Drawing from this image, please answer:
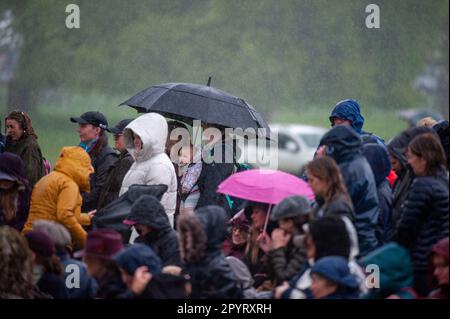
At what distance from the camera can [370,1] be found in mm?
24344

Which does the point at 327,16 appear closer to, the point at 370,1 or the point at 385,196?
the point at 370,1

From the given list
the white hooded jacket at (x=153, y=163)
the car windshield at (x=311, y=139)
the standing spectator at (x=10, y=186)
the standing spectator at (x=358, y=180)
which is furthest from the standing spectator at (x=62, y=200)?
the car windshield at (x=311, y=139)

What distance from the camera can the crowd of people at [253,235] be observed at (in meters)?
6.64

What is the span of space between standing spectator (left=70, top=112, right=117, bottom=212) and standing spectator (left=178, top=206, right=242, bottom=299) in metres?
2.56

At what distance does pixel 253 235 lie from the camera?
797cm

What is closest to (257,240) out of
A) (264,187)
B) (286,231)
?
(264,187)

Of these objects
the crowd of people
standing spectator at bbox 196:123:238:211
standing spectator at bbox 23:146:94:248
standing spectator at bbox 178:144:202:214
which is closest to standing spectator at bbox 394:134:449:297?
the crowd of people

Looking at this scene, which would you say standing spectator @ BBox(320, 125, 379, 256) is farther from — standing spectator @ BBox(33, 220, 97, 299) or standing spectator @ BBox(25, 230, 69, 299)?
standing spectator @ BBox(25, 230, 69, 299)

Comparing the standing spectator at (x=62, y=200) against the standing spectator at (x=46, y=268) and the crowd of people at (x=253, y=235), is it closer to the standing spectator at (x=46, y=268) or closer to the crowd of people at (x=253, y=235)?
the crowd of people at (x=253, y=235)

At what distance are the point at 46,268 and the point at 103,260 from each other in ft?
1.28

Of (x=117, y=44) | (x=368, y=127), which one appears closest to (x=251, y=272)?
(x=117, y=44)

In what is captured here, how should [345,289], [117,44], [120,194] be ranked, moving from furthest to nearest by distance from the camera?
[117,44] < [120,194] < [345,289]
